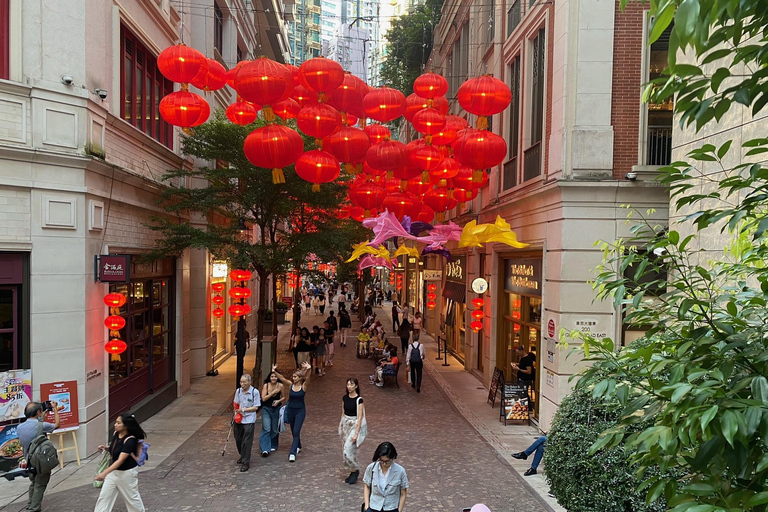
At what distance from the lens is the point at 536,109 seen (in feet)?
44.3

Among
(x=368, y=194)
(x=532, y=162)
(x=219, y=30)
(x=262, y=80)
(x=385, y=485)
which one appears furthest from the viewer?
(x=219, y=30)

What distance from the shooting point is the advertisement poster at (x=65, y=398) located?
9105mm

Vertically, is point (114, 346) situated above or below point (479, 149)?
below

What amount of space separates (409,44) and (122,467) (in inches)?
1147

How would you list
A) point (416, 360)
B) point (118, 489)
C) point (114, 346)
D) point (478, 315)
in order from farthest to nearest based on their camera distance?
point (478, 315), point (416, 360), point (114, 346), point (118, 489)

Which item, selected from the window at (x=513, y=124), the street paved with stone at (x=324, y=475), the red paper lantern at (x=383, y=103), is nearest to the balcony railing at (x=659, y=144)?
the window at (x=513, y=124)

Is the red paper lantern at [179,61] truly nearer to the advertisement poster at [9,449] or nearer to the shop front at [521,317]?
the advertisement poster at [9,449]

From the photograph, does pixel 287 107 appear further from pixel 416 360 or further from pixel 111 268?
pixel 416 360

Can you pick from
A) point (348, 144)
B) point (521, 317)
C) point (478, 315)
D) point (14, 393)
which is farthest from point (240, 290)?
point (521, 317)

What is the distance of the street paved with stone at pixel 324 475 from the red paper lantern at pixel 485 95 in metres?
6.53

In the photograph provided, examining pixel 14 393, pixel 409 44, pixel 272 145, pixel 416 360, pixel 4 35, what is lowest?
pixel 416 360

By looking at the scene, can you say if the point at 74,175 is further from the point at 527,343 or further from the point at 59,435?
the point at 527,343

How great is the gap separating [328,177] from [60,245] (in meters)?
5.04

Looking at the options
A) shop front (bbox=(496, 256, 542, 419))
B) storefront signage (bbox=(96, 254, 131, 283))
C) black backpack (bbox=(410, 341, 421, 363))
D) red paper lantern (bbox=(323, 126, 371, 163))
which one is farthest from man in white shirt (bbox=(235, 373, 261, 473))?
black backpack (bbox=(410, 341, 421, 363))
